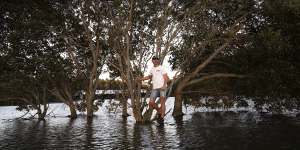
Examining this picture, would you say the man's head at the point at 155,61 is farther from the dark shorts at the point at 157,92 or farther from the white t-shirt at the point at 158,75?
the dark shorts at the point at 157,92

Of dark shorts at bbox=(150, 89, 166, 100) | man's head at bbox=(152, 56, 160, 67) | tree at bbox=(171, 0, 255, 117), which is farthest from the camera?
tree at bbox=(171, 0, 255, 117)

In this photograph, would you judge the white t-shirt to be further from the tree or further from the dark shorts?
the tree

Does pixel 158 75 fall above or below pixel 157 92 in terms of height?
above

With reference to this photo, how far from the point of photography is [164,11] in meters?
22.3

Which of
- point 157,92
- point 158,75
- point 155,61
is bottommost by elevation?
point 157,92

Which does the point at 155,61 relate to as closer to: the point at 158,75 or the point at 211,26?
the point at 158,75

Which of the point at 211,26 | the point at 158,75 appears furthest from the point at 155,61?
the point at 211,26

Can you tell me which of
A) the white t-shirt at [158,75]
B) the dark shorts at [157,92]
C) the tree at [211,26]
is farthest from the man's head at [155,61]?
the tree at [211,26]

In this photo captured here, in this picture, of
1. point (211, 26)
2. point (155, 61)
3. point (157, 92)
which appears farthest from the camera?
point (211, 26)

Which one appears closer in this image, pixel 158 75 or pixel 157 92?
pixel 158 75

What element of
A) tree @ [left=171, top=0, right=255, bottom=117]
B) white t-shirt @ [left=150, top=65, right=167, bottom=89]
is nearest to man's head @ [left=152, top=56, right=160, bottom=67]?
white t-shirt @ [left=150, top=65, right=167, bottom=89]

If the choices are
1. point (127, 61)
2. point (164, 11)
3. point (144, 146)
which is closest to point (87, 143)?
point (144, 146)

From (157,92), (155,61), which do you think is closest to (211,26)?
(157,92)

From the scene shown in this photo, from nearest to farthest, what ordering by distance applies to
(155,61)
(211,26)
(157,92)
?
(155,61)
(157,92)
(211,26)
